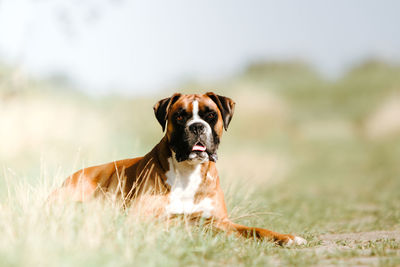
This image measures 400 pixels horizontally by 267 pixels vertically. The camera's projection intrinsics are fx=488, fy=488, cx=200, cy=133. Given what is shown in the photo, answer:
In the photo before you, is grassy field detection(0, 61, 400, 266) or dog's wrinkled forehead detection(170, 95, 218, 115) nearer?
grassy field detection(0, 61, 400, 266)

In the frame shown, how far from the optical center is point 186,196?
16.2 ft

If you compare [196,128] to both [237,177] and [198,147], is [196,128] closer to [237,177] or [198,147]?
[198,147]

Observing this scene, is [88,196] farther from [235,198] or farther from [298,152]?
[298,152]

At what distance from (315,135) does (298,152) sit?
12.8 ft

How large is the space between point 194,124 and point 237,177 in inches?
180

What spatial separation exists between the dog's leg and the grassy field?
0.12 meters

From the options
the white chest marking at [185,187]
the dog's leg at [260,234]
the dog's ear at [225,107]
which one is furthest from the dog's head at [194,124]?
the dog's leg at [260,234]

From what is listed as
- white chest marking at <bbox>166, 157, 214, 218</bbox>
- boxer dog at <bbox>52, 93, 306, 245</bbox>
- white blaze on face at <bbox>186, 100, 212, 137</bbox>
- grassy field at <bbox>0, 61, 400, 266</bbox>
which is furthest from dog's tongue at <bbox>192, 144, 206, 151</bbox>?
grassy field at <bbox>0, 61, 400, 266</bbox>

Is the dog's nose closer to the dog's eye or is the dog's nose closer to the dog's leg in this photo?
the dog's eye

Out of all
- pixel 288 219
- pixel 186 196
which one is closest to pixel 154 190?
pixel 186 196

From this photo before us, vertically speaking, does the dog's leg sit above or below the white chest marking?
below

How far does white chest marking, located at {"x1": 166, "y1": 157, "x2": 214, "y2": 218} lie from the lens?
491cm

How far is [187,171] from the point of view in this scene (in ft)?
16.3

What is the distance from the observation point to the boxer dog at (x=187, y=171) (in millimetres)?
4723
